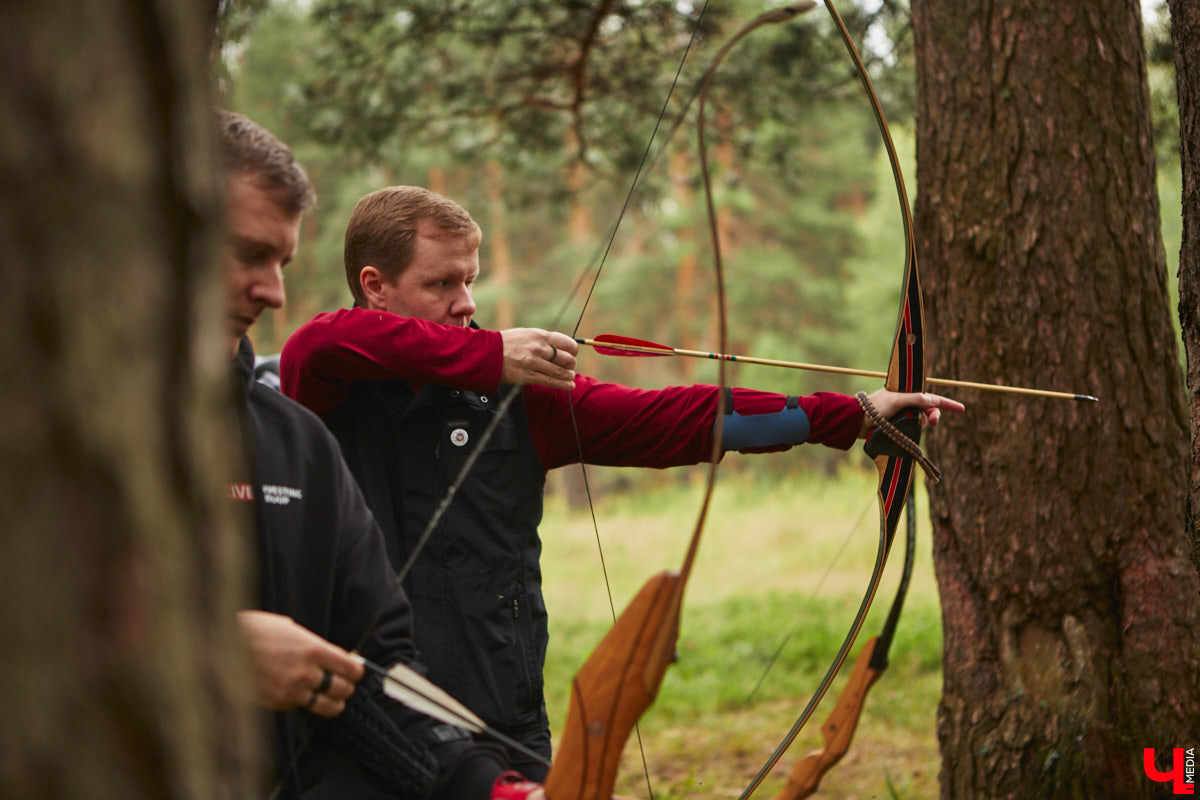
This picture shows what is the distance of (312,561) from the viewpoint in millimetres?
1300

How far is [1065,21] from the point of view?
2312 mm

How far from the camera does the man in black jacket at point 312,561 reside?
122cm

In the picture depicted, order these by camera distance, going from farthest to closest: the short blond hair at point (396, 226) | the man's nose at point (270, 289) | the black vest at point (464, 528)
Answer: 1. the short blond hair at point (396, 226)
2. the black vest at point (464, 528)
3. the man's nose at point (270, 289)

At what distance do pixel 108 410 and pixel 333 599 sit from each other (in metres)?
0.82

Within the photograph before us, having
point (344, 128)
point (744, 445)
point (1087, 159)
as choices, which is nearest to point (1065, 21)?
point (1087, 159)

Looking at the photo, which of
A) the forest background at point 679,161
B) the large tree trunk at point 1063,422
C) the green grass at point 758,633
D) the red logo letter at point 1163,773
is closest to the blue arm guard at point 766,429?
the forest background at point 679,161

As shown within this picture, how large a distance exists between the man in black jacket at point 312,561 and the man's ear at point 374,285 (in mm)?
479

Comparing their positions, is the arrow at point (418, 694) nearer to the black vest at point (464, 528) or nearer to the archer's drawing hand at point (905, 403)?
the black vest at point (464, 528)

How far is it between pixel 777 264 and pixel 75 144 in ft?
47.2

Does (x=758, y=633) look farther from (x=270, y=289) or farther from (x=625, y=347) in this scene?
(x=270, y=289)

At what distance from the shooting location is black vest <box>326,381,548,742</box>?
1.56m

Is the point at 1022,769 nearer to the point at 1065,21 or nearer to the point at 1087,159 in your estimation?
the point at 1087,159

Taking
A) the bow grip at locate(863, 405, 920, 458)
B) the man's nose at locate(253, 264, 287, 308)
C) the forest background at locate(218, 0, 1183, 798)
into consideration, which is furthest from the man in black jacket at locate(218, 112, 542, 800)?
the bow grip at locate(863, 405, 920, 458)

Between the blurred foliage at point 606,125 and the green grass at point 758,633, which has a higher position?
the blurred foliage at point 606,125
